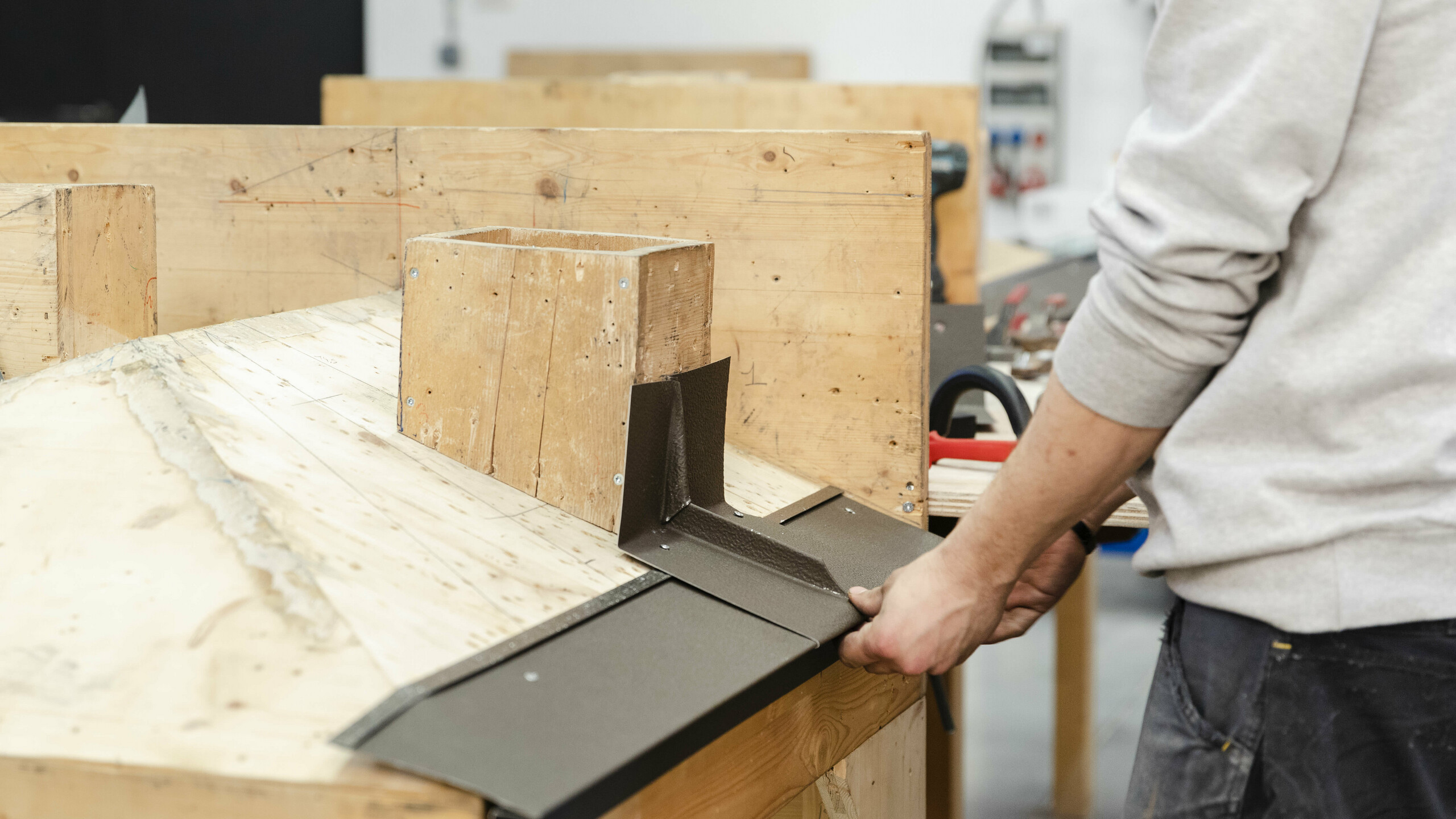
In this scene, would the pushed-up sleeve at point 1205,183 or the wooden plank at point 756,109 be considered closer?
the pushed-up sleeve at point 1205,183

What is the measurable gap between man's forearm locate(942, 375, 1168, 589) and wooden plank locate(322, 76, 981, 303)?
1803 mm

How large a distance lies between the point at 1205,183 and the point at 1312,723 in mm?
347

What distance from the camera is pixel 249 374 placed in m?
1.12

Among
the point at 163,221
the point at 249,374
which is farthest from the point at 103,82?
the point at 249,374

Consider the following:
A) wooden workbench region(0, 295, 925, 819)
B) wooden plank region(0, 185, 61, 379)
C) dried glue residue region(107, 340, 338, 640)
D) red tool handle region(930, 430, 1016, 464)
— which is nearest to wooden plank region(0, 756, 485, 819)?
wooden workbench region(0, 295, 925, 819)

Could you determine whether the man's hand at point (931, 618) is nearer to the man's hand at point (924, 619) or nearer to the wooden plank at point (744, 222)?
the man's hand at point (924, 619)

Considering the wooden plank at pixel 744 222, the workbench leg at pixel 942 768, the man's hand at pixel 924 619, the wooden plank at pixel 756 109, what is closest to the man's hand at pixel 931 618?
the man's hand at pixel 924 619

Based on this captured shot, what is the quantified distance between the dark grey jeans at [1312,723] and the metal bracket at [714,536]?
0.29 m

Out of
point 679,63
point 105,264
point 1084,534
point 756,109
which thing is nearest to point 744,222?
point 1084,534

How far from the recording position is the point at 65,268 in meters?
1.26

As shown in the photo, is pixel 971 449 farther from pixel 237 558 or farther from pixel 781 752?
pixel 237 558

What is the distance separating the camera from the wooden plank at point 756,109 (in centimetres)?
262

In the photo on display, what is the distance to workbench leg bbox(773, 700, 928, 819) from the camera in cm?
107

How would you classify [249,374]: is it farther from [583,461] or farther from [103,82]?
[103,82]
